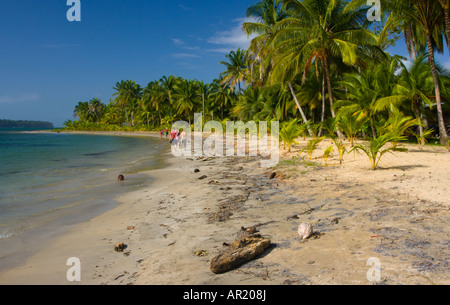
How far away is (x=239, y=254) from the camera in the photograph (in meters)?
3.22

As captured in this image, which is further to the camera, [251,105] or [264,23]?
[251,105]

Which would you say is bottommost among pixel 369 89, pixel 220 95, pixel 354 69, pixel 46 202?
pixel 46 202

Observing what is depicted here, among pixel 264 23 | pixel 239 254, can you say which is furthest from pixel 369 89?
pixel 239 254

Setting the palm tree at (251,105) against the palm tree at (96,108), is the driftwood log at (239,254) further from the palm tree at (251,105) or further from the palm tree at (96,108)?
the palm tree at (96,108)

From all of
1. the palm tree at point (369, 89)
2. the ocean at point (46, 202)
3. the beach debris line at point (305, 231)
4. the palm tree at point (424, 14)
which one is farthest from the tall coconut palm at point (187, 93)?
the beach debris line at point (305, 231)

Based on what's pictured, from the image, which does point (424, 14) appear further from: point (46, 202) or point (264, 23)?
point (46, 202)

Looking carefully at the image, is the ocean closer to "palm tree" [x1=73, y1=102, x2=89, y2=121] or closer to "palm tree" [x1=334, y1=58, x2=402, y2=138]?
"palm tree" [x1=334, y1=58, x2=402, y2=138]

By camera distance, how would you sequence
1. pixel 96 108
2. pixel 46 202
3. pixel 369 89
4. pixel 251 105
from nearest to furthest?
pixel 46 202 → pixel 369 89 → pixel 251 105 → pixel 96 108

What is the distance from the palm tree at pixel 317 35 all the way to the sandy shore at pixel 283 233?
9.44 meters

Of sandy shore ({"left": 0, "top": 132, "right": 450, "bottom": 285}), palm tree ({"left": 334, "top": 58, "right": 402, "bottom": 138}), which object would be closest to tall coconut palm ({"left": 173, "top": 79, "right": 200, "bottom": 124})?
palm tree ({"left": 334, "top": 58, "right": 402, "bottom": 138})

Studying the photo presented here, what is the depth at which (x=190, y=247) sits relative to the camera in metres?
3.97

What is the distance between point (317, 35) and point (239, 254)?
15.0 m

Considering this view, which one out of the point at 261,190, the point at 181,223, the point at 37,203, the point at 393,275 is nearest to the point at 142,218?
the point at 181,223
